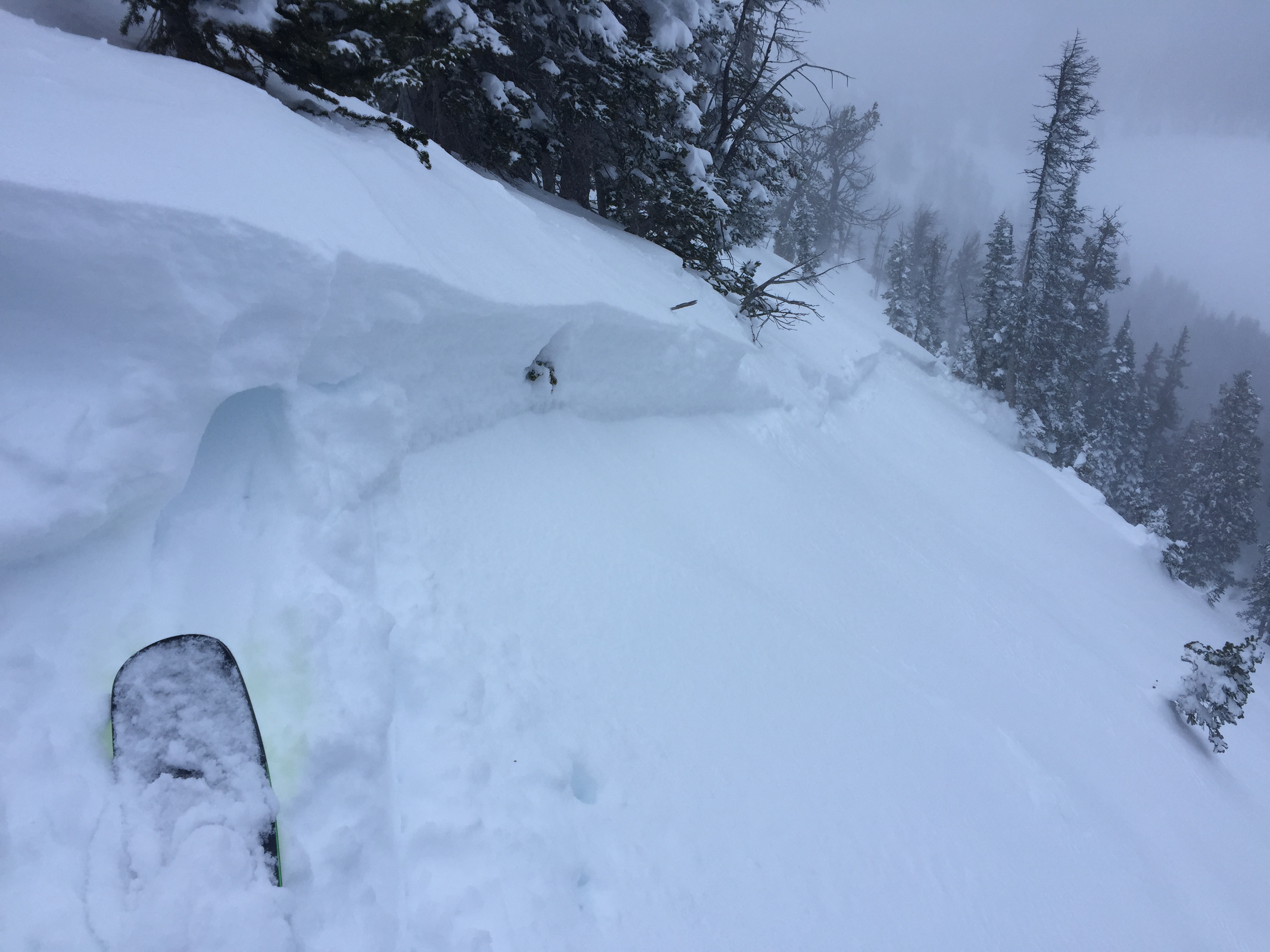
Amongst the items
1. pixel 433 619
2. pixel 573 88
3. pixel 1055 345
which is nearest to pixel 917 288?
pixel 1055 345

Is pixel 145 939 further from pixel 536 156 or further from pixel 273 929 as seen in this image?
pixel 536 156

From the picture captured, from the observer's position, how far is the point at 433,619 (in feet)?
9.62

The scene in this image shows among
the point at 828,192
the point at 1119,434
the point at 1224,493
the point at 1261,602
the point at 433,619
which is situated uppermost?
the point at 828,192

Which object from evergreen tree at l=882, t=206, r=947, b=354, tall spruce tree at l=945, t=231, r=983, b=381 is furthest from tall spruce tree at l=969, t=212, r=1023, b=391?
tall spruce tree at l=945, t=231, r=983, b=381

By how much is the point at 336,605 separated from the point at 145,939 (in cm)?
116

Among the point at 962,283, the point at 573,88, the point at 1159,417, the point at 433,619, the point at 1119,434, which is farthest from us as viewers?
the point at 962,283

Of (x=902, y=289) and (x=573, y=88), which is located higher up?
(x=902, y=289)

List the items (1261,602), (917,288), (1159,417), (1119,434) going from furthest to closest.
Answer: (1159,417) < (917,288) < (1119,434) < (1261,602)

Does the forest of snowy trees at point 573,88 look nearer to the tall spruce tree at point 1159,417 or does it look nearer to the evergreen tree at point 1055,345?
the evergreen tree at point 1055,345

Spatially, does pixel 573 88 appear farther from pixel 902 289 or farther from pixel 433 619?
pixel 902 289

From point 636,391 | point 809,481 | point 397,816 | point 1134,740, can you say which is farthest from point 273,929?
point 1134,740

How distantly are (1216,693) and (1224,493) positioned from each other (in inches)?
1547

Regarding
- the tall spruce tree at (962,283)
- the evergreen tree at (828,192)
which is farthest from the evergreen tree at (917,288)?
the tall spruce tree at (962,283)

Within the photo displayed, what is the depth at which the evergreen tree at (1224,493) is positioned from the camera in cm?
3612
